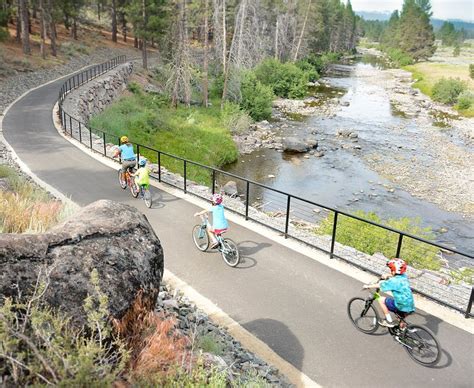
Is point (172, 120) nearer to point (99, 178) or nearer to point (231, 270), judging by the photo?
point (99, 178)

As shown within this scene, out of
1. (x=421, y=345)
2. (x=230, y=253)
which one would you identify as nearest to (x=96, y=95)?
(x=230, y=253)

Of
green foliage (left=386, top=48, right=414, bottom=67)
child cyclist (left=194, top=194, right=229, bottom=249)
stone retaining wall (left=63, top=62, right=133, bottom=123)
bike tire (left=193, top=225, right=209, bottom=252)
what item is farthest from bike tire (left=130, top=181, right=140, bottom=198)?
green foliage (left=386, top=48, right=414, bottom=67)

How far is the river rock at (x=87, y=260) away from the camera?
14.6 feet

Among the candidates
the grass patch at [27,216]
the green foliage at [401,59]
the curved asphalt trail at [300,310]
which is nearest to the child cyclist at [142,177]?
the curved asphalt trail at [300,310]

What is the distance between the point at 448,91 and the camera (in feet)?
169

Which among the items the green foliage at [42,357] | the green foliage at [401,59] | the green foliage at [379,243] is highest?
the green foliage at [401,59]

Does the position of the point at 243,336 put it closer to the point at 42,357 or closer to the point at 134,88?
the point at 42,357

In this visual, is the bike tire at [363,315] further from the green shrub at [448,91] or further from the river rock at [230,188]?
the green shrub at [448,91]

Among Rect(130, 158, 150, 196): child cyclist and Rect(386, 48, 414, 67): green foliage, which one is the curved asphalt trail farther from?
Rect(386, 48, 414, 67): green foliage

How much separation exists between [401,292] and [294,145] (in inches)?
943

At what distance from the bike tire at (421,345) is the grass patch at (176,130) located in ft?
55.7

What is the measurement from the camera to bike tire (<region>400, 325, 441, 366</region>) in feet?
21.5

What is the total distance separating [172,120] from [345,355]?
26432 mm

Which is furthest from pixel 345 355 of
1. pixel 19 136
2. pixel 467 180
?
pixel 467 180
